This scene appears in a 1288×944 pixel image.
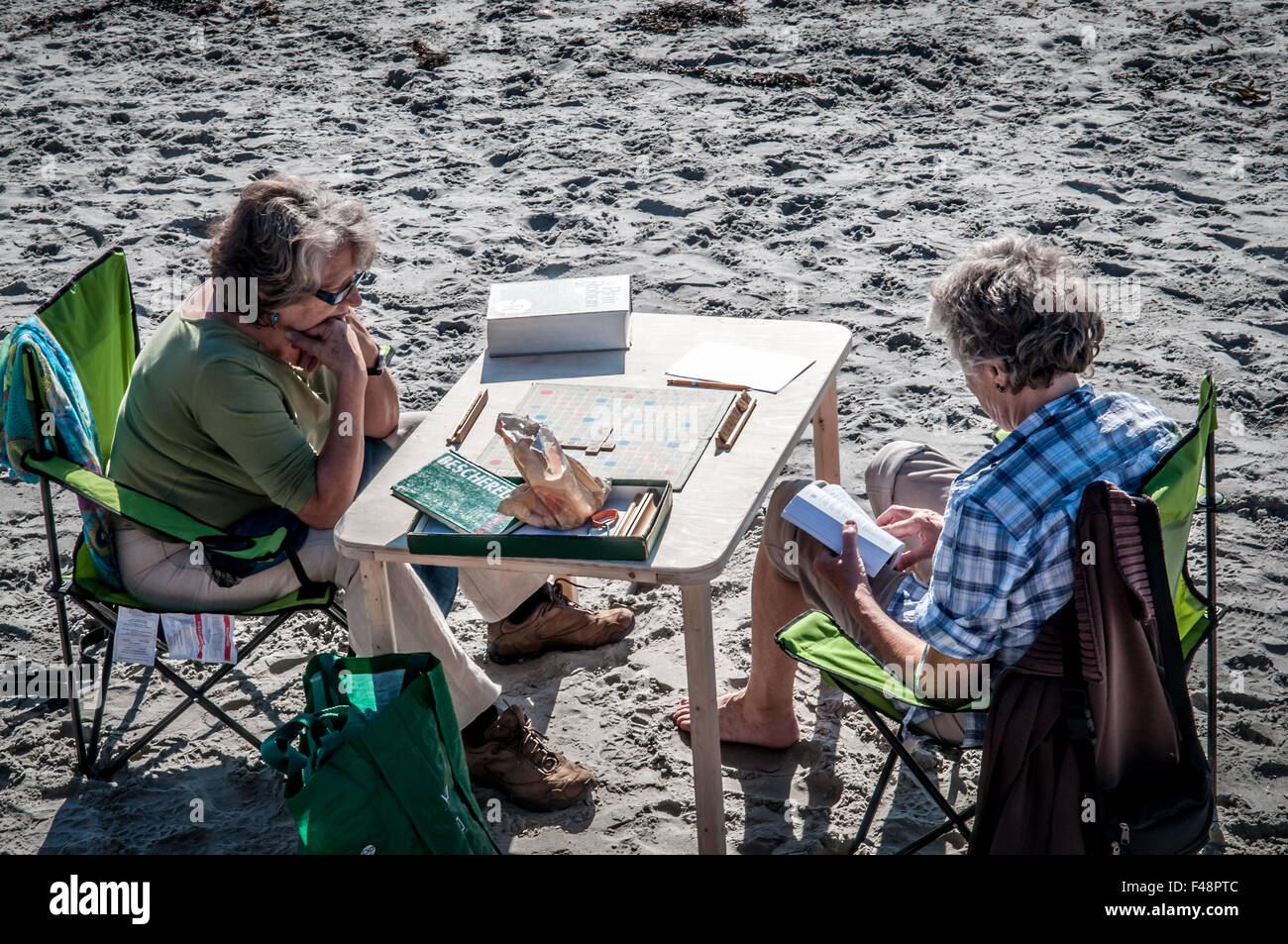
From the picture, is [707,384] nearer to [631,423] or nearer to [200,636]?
[631,423]

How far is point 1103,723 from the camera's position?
2.27m

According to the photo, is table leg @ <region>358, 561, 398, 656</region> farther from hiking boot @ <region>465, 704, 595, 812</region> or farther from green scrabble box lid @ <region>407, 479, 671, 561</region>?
hiking boot @ <region>465, 704, 595, 812</region>

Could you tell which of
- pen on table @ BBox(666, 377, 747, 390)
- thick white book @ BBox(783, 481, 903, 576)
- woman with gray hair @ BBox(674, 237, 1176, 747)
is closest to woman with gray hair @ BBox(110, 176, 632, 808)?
pen on table @ BBox(666, 377, 747, 390)

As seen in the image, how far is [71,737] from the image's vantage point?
3.54 metres

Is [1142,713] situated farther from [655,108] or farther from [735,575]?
[655,108]

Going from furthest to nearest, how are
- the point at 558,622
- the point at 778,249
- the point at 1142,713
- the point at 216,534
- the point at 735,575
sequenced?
1. the point at 778,249
2. the point at 735,575
3. the point at 558,622
4. the point at 216,534
5. the point at 1142,713

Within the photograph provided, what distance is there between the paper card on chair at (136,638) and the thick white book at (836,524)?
1618mm

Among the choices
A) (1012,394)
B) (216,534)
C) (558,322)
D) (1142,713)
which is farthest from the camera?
(558,322)

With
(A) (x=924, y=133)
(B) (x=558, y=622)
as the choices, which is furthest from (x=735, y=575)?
(A) (x=924, y=133)

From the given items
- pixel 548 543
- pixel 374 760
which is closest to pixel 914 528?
pixel 548 543

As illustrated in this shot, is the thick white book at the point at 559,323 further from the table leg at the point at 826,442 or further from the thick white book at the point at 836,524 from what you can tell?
the thick white book at the point at 836,524

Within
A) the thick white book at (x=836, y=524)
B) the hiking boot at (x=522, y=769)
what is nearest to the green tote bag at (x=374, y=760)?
the hiking boot at (x=522, y=769)

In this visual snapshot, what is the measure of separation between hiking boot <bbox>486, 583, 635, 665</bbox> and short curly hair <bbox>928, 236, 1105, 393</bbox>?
1.66 meters

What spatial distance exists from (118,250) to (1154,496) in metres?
2.88
